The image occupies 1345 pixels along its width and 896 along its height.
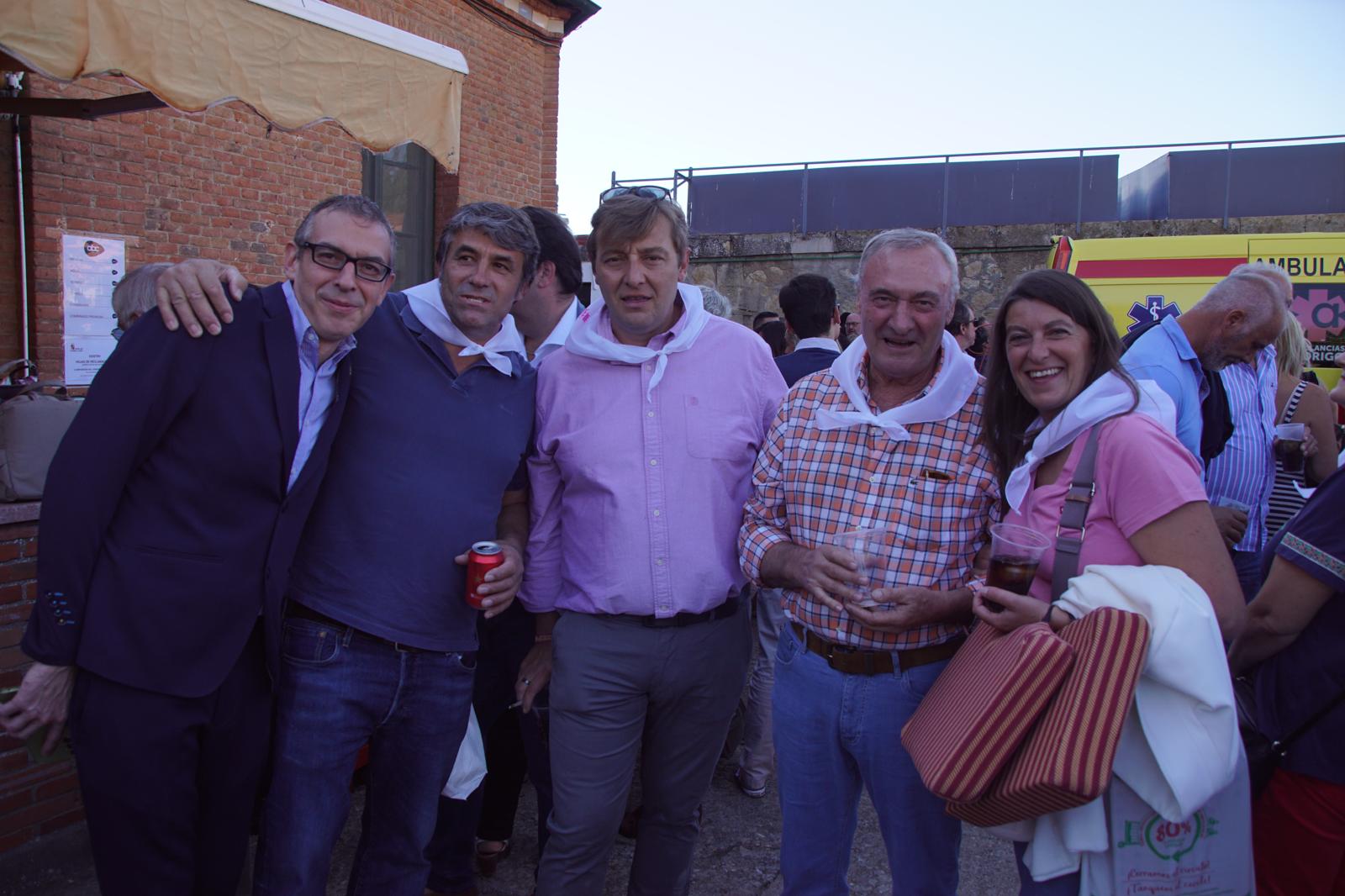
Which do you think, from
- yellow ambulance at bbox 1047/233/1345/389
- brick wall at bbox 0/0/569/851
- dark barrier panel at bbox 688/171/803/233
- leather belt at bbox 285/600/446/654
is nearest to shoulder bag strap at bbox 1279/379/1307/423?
yellow ambulance at bbox 1047/233/1345/389

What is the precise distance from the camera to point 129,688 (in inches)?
72.7

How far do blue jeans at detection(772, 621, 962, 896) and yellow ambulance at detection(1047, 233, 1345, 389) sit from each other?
561 centimetres

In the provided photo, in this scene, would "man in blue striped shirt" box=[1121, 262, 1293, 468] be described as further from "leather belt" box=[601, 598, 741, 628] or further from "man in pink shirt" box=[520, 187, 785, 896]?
"leather belt" box=[601, 598, 741, 628]

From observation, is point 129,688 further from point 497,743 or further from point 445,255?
point 497,743

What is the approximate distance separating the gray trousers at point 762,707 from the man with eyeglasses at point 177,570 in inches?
94.3

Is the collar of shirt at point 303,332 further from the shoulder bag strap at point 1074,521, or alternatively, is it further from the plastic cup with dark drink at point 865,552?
A: the shoulder bag strap at point 1074,521

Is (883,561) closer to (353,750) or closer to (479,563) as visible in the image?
(479,563)

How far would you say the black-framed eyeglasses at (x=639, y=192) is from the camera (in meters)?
2.44

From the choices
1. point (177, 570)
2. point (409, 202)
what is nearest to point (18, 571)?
point (177, 570)

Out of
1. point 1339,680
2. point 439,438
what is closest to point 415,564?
point 439,438

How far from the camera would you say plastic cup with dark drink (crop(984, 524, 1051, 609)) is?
1750 mm

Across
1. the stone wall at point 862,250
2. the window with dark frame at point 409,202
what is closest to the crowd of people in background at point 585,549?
the window with dark frame at point 409,202

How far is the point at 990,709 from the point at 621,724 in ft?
3.52

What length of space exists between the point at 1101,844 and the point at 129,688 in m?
2.02
